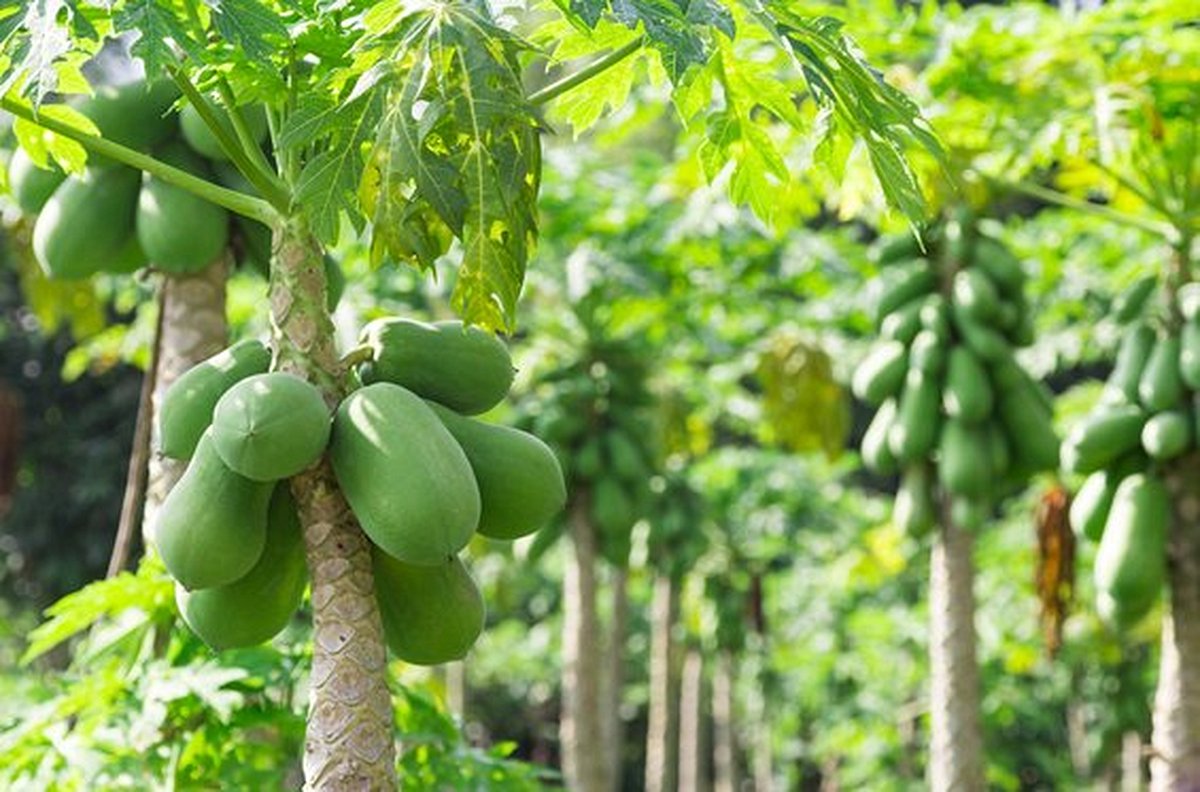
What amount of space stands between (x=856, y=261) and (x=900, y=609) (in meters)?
5.16

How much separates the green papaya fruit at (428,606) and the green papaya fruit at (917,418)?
131 inches

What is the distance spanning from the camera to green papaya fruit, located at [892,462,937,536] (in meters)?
5.71

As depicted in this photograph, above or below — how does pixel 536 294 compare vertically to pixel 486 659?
above

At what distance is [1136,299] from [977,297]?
527 mm

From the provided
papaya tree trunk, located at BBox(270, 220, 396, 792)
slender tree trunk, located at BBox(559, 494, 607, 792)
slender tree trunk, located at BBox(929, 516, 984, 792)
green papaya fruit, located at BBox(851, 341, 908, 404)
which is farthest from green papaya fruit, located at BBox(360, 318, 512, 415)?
slender tree trunk, located at BBox(559, 494, 607, 792)

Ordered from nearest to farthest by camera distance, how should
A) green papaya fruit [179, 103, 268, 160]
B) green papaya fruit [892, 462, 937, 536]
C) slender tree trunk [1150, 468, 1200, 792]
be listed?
green papaya fruit [179, 103, 268, 160]
slender tree trunk [1150, 468, 1200, 792]
green papaya fruit [892, 462, 937, 536]

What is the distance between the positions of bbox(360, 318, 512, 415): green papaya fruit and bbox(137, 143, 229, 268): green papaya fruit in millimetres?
989

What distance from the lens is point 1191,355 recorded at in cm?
472

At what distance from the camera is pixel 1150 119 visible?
498 centimetres

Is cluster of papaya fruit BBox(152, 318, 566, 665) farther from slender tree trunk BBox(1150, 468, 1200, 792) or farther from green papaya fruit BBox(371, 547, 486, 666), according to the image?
slender tree trunk BBox(1150, 468, 1200, 792)

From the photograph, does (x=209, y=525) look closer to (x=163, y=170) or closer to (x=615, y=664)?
(x=163, y=170)

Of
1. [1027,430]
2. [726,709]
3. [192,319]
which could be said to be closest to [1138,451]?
[1027,430]

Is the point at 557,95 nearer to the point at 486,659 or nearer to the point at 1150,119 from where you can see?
the point at 1150,119

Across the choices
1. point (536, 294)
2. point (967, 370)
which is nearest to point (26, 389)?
point (536, 294)
